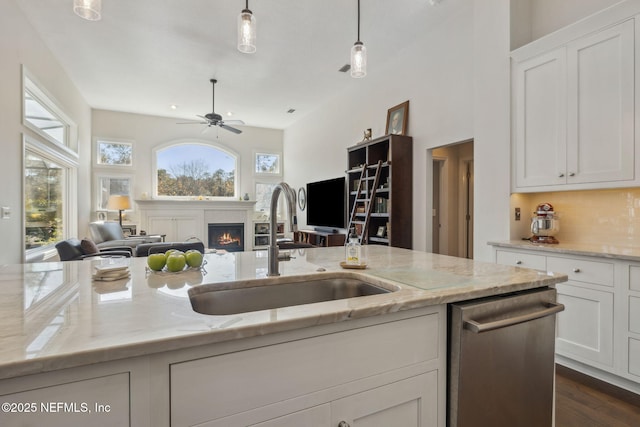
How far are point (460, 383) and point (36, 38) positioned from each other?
5674mm

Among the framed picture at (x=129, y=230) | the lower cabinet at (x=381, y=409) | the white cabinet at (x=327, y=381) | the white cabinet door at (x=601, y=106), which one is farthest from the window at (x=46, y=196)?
the white cabinet door at (x=601, y=106)

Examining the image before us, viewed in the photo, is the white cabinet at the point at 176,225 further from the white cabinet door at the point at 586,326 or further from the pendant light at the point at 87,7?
the white cabinet door at the point at 586,326

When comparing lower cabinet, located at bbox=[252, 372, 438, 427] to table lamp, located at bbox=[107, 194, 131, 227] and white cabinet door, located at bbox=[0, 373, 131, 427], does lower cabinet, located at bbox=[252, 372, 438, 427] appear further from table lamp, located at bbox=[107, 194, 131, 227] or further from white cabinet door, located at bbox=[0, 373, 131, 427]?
table lamp, located at bbox=[107, 194, 131, 227]

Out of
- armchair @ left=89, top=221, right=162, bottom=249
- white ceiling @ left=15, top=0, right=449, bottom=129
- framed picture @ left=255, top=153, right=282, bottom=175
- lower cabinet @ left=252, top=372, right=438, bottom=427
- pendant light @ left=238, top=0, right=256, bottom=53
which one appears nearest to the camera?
lower cabinet @ left=252, top=372, right=438, bottom=427

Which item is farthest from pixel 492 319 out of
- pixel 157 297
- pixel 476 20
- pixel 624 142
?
pixel 476 20

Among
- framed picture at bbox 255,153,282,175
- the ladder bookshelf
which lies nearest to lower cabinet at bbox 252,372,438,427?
the ladder bookshelf

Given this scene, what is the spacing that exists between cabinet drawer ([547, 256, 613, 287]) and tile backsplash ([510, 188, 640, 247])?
534mm

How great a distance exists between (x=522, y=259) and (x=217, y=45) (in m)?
4.38

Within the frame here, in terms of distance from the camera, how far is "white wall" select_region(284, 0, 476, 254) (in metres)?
3.57

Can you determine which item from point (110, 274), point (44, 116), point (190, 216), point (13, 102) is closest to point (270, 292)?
point (110, 274)

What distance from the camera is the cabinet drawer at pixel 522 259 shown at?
2.39 metres

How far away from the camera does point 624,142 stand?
7.01ft

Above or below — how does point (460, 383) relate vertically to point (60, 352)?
below

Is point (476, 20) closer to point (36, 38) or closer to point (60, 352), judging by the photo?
point (60, 352)
